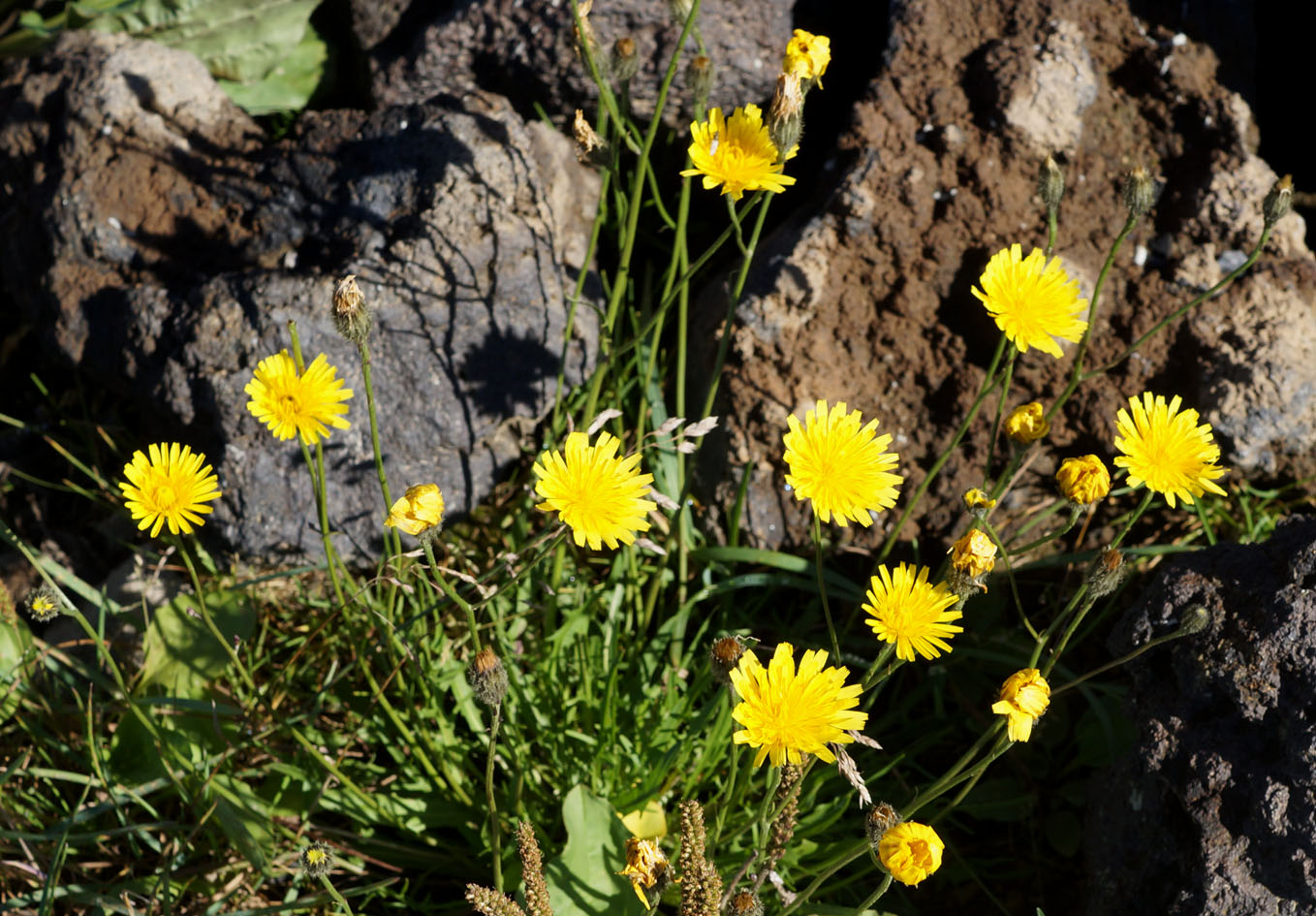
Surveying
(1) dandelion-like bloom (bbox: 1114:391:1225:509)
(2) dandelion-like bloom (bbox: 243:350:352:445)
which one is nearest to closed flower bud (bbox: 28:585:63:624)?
(2) dandelion-like bloom (bbox: 243:350:352:445)

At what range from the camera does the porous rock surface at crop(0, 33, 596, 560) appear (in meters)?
2.74

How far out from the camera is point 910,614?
1866 millimetres

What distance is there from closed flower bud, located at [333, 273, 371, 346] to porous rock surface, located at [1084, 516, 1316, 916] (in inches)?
70.4

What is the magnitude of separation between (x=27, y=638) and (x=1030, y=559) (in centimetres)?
260

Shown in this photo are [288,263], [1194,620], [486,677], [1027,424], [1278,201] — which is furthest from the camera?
[288,263]

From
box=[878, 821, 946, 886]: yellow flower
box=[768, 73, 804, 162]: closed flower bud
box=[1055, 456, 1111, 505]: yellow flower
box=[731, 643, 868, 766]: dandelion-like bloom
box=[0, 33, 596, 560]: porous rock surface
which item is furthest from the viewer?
box=[0, 33, 596, 560]: porous rock surface

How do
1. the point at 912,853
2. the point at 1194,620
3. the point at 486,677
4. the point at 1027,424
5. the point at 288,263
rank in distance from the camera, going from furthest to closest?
the point at 288,263, the point at 1027,424, the point at 1194,620, the point at 486,677, the point at 912,853

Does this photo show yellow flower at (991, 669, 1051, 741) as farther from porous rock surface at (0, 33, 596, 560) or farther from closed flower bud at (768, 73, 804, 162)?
porous rock surface at (0, 33, 596, 560)

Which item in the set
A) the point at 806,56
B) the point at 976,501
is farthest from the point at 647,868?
the point at 806,56

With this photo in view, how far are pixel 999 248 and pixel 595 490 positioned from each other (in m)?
1.57

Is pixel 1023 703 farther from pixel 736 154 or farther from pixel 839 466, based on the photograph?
pixel 736 154

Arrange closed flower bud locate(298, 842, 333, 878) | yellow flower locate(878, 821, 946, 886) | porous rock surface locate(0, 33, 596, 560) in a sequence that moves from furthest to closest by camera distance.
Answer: porous rock surface locate(0, 33, 596, 560) < closed flower bud locate(298, 842, 333, 878) < yellow flower locate(878, 821, 946, 886)

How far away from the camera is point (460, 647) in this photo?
2.74 metres

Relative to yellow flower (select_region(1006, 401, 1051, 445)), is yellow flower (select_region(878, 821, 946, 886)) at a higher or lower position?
lower
